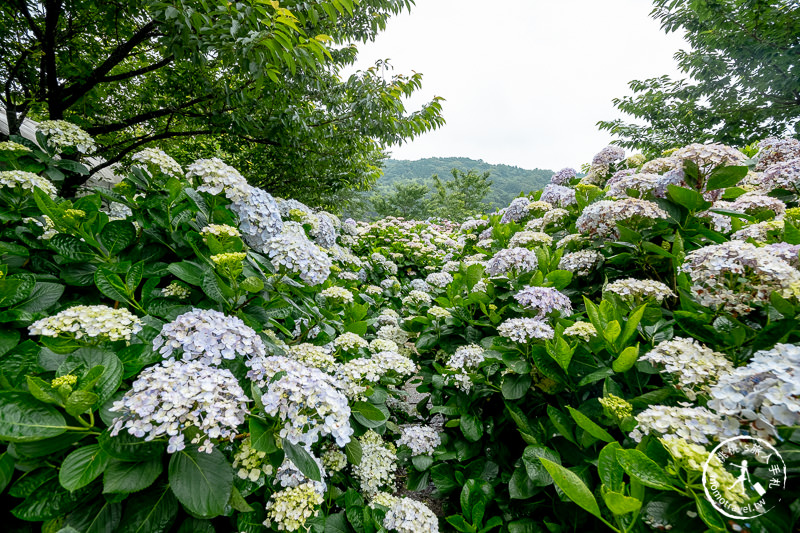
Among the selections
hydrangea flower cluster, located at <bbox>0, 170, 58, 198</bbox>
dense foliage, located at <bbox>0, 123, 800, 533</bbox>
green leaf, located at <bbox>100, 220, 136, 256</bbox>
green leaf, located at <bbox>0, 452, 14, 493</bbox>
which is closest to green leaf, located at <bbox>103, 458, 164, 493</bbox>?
dense foliage, located at <bbox>0, 123, 800, 533</bbox>

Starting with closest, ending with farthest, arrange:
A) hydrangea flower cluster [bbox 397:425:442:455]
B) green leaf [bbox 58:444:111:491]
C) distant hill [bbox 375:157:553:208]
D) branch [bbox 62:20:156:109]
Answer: green leaf [bbox 58:444:111:491], hydrangea flower cluster [bbox 397:425:442:455], branch [bbox 62:20:156:109], distant hill [bbox 375:157:553:208]

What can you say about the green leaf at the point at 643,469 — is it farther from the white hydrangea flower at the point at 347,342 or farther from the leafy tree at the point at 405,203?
the leafy tree at the point at 405,203

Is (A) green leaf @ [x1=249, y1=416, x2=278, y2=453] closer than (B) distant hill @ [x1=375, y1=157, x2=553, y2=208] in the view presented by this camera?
Yes

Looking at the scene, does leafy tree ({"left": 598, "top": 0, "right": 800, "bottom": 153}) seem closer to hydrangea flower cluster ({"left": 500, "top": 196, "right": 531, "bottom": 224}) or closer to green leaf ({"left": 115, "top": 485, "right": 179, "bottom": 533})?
hydrangea flower cluster ({"left": 500, "top": 196, "right": 531, "bottom": 224})

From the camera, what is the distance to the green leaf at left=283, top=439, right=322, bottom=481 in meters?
1.03

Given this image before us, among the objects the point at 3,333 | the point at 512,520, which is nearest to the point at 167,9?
the point at 3,333

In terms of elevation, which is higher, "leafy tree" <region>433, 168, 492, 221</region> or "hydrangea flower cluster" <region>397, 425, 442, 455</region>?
"leafy tree" <region>433, 168, 492, 221</region>

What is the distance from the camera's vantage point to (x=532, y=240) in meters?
2.58

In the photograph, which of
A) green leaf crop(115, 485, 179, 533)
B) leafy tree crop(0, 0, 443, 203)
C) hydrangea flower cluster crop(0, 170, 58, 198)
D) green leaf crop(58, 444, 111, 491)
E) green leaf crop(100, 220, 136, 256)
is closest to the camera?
green leaf crop(58, 444, 111, 491)

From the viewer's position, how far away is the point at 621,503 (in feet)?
2.98

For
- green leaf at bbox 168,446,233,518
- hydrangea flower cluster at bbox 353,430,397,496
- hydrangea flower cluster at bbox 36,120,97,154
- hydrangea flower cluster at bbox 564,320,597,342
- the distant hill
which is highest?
the distant hill

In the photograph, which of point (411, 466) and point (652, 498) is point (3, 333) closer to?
point (411, 466)

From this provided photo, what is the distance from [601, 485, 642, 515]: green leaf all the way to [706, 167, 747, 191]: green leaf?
71.1 inches

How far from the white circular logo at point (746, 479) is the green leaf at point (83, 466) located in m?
1.56
